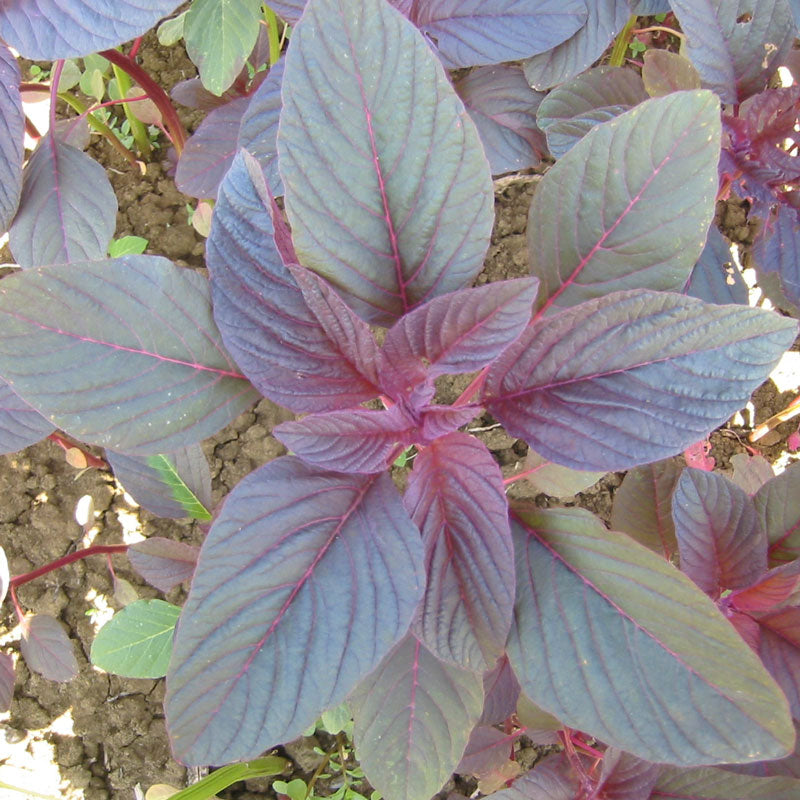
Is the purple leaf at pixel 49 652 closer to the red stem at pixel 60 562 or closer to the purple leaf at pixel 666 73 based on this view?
the red stem at pixel 60 562

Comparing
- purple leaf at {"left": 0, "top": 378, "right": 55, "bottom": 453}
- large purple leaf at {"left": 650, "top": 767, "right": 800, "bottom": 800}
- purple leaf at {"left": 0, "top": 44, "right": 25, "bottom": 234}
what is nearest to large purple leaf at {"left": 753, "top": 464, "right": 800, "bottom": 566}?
large purple leaf at {"left": 650, "top": 767, "right": 800, "bottom": 800}

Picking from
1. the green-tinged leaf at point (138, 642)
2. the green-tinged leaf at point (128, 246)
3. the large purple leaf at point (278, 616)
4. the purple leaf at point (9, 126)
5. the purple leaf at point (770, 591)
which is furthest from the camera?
the green-tinged leaf at point (128, 246)

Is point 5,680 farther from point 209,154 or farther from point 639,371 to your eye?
point 639,371

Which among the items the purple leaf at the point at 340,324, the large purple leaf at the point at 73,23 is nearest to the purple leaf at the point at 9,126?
the large purple leaf at the point at 73,23

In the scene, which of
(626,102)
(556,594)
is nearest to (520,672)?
(556,594)

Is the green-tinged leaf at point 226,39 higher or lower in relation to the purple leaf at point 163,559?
higher

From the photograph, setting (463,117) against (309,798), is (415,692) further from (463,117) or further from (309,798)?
(309,798)

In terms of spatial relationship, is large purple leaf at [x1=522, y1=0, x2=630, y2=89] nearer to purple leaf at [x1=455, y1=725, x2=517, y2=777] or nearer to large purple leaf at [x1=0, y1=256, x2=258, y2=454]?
large purple leaf at [x1=0, y1=256, x2=258, y2=454]

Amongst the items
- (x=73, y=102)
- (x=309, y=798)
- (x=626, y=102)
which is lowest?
(x=309, y=798)
